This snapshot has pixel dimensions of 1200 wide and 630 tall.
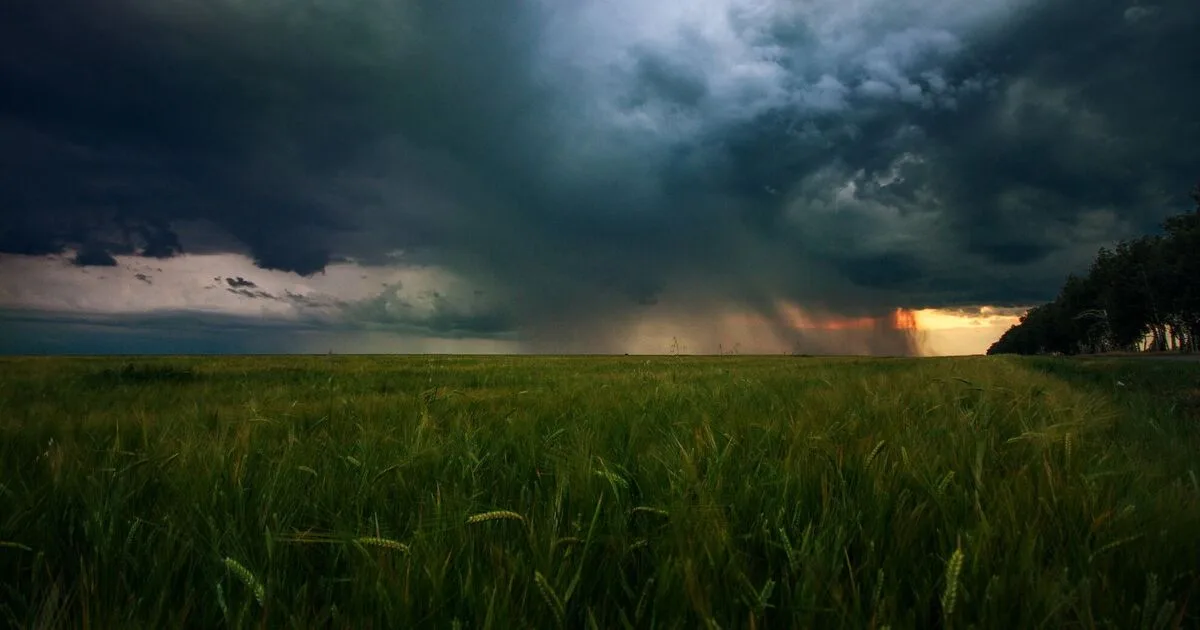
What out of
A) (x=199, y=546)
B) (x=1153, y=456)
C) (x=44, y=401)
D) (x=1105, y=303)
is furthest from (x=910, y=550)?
(x=1105, y=303)

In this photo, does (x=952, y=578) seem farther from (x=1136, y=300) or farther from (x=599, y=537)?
(x=1136, y=300)

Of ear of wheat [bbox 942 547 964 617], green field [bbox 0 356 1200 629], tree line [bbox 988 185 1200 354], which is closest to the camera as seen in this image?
ear of wheat [bbox 942 547 964 617]

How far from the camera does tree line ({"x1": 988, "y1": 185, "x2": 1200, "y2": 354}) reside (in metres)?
52.5

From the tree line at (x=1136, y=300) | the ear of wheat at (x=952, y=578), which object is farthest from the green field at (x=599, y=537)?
the tree line at (x=1136, y=300)

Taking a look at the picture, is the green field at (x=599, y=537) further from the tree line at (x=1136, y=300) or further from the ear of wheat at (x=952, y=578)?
the tree line at (x=1136, y=300)

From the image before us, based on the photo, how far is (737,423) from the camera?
12.8 feet

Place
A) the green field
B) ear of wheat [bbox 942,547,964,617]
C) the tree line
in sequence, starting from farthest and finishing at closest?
the tree line → the green field → ear of wheat [bbox 942,547,964,617]

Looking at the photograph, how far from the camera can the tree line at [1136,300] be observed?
5247cm

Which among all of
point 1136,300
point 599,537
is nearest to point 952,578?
point 599,537

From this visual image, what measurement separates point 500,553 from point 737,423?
271 cm

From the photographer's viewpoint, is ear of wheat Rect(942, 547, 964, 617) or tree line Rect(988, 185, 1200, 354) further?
tree line Rect(988, 185, 1200, 354)

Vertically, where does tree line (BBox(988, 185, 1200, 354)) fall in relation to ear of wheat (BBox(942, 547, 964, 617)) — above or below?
above

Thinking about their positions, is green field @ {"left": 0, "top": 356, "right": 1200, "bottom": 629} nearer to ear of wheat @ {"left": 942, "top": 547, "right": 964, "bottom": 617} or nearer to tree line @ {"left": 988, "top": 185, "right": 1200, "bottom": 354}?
ear of wheat @ {"left": 942, "top": 547, "right": 964, "bottom": 617}

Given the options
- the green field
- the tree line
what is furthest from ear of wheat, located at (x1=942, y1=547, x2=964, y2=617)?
the tree line
